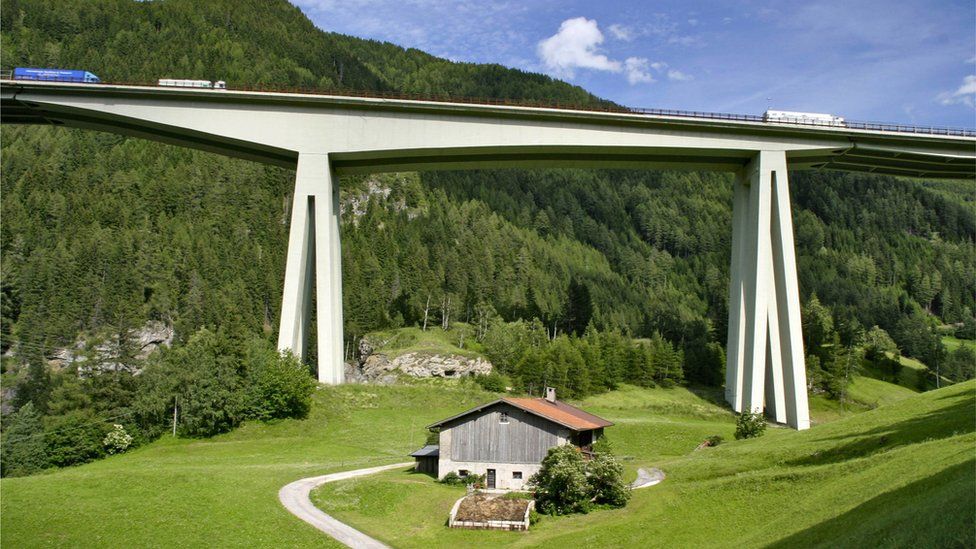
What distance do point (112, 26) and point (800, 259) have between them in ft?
516

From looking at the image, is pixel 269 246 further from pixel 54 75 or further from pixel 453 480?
pixel 453 480

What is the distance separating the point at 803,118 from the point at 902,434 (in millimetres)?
29570

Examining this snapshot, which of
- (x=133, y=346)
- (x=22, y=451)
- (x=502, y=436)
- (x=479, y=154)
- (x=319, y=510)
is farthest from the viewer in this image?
(x=133, y=346)

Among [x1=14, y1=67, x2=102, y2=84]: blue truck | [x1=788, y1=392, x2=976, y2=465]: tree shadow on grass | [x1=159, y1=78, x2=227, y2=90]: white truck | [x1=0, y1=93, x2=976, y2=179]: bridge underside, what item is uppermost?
[x1=14, y1=67, x2=102, y2=84]: blue truck

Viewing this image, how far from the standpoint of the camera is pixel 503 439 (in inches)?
1296

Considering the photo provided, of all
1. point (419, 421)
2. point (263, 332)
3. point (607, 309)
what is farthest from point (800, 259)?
point (419, 421)

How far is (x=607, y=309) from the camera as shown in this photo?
11981 cm

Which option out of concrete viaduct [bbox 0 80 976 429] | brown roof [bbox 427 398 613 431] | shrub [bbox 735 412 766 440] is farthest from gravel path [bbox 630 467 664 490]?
concrete viaduct [bbox 0 80 976 429]

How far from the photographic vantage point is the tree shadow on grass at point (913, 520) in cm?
1287

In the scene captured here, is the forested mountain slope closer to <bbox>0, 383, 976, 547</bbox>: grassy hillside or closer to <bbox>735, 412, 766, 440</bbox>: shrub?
<bbox>0, 383, 976, 547</bbox>: grassy hillside

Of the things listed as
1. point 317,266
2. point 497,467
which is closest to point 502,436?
point 497,467

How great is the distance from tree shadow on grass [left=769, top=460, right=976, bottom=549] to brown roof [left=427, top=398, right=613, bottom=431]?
1416 centimetres

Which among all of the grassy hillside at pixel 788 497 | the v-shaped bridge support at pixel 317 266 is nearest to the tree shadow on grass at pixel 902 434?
the grassy hillside at pixel 788 497

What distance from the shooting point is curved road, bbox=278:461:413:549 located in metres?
25.4
